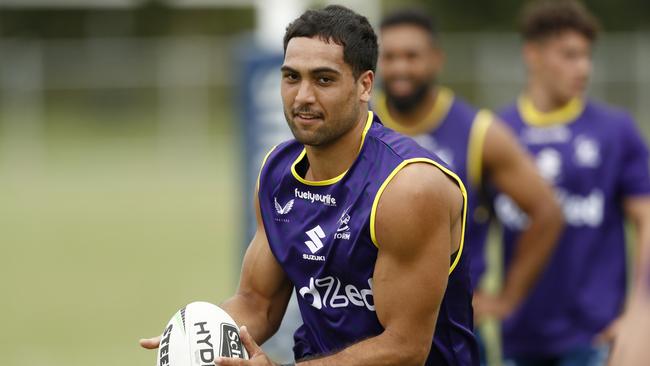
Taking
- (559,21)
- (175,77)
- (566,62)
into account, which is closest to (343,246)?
(566,62)

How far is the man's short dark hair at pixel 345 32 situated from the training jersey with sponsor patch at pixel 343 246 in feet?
0.82

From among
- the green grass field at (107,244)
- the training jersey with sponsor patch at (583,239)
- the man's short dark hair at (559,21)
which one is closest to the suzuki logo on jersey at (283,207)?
the training jersey with sponsor patch at (583,239)

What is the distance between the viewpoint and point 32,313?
11664mm

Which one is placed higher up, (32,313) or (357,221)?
(357,221)

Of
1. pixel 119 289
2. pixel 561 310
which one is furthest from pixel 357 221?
pixel 119 289

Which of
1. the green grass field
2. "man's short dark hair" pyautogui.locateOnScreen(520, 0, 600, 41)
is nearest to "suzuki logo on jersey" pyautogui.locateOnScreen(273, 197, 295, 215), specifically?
"man's short dark hair" pyautogui.locateOnScreen(520, 0, 600, 41)

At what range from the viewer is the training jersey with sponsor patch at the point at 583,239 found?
702 centimetres

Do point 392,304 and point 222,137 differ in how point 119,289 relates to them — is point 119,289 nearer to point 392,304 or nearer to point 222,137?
point 392,304

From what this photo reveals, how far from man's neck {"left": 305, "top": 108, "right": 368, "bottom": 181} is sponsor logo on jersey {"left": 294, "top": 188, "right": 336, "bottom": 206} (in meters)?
0.06

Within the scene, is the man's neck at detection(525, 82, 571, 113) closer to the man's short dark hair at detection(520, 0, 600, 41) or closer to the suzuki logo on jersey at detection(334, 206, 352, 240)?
the man's short dark hair at detection(520, 0, 600, 41)

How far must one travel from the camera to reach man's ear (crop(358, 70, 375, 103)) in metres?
4.23

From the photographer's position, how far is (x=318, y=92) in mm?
4117

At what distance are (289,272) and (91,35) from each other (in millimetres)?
28668

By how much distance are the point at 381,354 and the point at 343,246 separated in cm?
37
